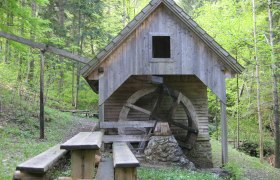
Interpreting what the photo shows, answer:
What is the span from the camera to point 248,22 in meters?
18.7

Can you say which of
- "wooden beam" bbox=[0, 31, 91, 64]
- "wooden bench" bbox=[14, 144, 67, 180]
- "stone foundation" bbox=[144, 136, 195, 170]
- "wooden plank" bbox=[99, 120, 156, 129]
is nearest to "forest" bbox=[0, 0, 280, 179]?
"wooden beam" bbox=[0, 31, 91, 64]

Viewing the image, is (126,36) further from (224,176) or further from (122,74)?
(224,176)

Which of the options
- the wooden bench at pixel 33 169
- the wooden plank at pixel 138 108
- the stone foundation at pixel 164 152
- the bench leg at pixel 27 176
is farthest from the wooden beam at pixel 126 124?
the bench leg at pixel 27 176

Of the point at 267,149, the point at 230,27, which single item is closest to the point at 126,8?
the point at 230,27

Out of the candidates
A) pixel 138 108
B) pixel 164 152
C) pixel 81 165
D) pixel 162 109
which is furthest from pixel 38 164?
pixel 162 109

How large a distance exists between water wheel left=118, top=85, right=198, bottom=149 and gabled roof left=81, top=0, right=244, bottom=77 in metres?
2.61

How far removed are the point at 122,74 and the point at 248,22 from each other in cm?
1077

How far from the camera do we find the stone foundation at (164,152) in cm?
1053

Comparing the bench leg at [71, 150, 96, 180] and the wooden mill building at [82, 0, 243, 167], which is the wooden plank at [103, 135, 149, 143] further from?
the bench leg at [71, 150, 96, 180]

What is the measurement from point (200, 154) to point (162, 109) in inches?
101

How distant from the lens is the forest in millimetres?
15789

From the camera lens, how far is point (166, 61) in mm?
11578

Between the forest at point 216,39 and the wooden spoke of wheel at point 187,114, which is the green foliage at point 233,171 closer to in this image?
the wooden spoke of wheel at point 187,114

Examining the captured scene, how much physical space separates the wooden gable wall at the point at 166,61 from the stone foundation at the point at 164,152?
2448 millimetres
